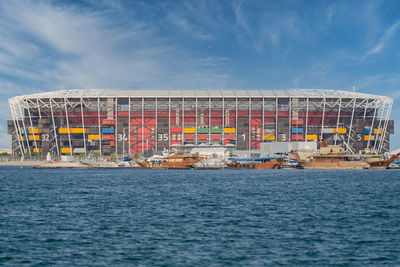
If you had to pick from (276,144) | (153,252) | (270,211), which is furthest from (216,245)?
(276,144)

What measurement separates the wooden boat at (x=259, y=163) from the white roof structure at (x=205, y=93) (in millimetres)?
47083

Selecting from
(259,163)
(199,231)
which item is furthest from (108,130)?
(199,231)

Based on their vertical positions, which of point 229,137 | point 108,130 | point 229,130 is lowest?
point 229,137

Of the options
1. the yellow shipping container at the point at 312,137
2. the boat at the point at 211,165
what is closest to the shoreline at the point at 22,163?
the boat at the point at 211,165

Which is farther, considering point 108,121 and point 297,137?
point 297,137

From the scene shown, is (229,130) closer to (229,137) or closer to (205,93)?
(229,137)

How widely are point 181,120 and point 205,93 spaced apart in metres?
16.7

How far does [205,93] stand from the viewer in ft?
633

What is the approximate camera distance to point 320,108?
191 metres

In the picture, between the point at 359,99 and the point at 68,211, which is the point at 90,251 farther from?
the point at 359,99

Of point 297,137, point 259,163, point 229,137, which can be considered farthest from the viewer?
point 229,137

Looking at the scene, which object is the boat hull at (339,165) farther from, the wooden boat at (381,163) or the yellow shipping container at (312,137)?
the yellow shipping container at (312,137)

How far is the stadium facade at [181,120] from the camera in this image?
187 m

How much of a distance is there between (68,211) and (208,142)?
14808 cm
